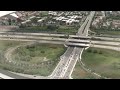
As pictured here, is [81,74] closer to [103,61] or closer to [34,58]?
[103,61]

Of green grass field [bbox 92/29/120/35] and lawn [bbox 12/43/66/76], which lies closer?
lawn [bbox 12/43/66/76]

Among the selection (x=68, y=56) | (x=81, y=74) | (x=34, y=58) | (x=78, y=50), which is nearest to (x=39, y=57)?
(x=34, y=58)

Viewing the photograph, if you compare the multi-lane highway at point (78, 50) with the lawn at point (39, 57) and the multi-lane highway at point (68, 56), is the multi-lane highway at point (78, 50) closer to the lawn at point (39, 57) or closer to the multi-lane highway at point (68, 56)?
the multi-lane highway at point (68, 56)

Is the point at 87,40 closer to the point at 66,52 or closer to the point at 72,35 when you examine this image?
the point at 72,35

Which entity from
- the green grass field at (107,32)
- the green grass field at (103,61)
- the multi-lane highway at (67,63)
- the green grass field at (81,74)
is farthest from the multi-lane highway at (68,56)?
the green grass field at (107,32)

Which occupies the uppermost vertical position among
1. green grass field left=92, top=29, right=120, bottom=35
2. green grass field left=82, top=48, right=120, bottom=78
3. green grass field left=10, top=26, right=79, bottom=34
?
green grass field left=82, top=48, right=120, bottom=78

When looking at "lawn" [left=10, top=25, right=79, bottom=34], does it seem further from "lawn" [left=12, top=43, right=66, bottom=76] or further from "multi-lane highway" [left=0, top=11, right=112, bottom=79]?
"lawn" [left=12, top=43, right=66, bottom=76]

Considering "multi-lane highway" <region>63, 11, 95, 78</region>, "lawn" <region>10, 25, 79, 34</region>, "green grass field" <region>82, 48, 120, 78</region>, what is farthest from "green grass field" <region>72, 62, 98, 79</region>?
"lawn" <region>10, 25, 79, 34</region>
